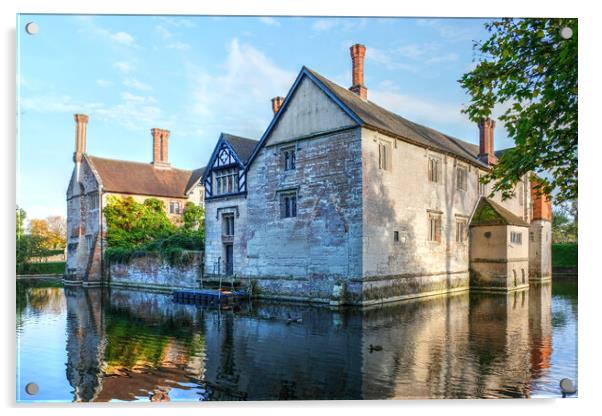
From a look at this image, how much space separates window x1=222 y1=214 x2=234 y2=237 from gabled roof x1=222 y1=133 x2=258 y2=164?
3023mm

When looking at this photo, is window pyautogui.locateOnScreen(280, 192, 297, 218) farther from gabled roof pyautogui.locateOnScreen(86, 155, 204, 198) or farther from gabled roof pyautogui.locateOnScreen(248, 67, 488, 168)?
gabled roof pyautogui.locateOnScreen(86, 155, 204, 198)

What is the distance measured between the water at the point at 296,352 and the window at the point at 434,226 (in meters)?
5.43

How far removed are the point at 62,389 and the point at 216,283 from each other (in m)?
16.7

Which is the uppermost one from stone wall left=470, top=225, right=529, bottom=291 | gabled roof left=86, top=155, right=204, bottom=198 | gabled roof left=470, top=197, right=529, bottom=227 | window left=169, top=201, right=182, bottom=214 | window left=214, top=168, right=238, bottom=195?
gabled roof left=86, top=155, right=204, bottom=198

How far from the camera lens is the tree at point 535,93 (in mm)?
8984

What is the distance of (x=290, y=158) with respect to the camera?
70.2ft

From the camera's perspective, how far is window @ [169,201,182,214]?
38969mm

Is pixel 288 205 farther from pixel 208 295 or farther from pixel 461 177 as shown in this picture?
pixel 461 177

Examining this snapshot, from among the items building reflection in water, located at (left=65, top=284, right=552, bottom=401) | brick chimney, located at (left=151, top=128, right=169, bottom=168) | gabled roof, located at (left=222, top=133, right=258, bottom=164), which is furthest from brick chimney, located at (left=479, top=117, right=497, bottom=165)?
brick chimney, located at (left=151, top=128, right=169, bottom=168)

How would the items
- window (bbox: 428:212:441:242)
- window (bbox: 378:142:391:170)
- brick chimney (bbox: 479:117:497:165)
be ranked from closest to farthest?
window (bbox: 378:142:391:170), window (bbox: 428:212:441:242), brick chimney (bbox: 479:117:497:165)

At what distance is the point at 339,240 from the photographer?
747 inches

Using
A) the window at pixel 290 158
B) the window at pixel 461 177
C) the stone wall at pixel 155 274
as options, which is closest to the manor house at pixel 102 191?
the stone wall at pixel 155 274

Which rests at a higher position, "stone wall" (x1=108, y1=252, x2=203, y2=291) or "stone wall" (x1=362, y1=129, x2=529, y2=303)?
"stone wall" (x1=362, y1=129, x2=529, y2=303)
